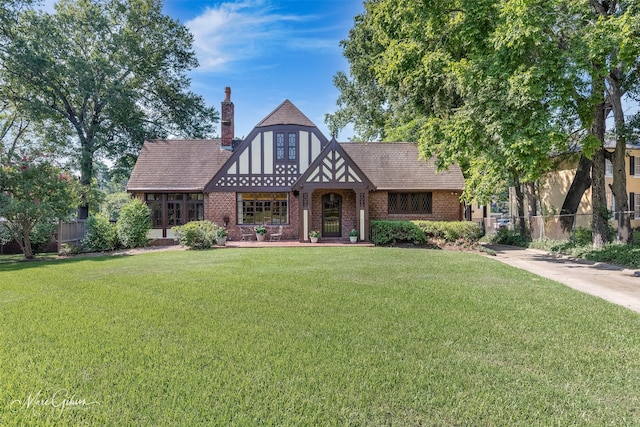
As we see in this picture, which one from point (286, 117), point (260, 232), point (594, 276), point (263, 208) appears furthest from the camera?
point (263, 208)

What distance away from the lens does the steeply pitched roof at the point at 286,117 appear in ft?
59.5

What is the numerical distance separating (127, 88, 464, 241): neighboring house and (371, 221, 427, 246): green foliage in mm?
1191

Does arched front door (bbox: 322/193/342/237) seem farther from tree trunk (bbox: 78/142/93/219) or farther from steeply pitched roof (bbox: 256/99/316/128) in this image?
tree trunk (bbox: 78/142/93/219)

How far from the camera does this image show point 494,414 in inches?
109

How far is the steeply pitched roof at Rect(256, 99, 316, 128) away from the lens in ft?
59.5

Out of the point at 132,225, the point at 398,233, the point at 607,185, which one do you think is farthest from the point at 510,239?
the point at 132,225

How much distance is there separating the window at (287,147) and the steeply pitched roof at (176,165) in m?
4.07

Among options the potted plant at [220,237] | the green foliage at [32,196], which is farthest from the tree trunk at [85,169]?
the potted plant at [220,237]

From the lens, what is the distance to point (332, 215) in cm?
1873

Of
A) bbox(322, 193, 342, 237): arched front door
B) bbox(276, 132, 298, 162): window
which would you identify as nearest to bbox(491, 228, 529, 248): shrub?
bbox(322, 193, 342, 237): arched front door

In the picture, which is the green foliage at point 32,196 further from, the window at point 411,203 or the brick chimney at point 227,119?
the window at point 411,203

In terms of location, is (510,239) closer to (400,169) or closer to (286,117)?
(400,169)

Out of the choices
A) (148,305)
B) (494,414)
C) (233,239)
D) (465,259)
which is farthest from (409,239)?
(494,414)
